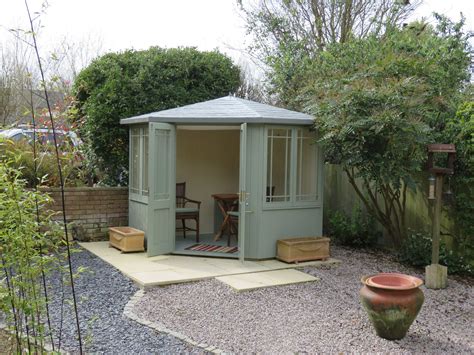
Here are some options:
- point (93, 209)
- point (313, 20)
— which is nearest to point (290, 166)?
point (93, 209)

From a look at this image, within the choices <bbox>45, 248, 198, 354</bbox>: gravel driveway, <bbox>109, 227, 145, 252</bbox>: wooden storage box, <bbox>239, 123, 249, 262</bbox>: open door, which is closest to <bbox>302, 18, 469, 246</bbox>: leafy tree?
<bbox>239, 123, 249, 262</bbox>: open door

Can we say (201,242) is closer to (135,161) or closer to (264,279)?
(135,161)

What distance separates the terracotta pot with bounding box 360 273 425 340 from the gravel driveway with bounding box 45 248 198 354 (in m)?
1.65

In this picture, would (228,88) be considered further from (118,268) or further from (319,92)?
(118,268)

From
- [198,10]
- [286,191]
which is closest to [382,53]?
[286,191]

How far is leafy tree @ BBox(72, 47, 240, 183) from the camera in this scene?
9.66 metres

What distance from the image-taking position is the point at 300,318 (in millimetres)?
5289

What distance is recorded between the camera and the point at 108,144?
9773mm

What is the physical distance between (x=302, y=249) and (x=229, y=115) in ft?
7.21

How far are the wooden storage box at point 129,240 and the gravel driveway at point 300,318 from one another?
75.5 inches

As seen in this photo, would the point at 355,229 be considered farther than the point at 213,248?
Yes

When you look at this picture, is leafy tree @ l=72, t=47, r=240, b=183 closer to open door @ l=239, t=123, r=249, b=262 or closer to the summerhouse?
the summerhouse

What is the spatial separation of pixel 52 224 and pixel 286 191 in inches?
195

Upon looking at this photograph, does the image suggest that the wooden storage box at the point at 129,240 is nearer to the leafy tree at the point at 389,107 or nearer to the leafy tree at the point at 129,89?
the leafy tree at the point at 129,89
